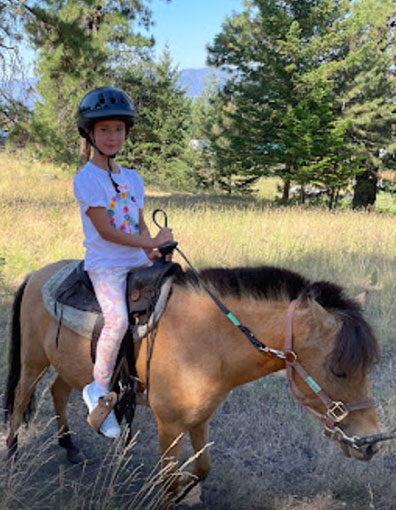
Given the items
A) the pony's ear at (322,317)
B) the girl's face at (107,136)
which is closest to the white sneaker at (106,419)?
the pony's ear at (322,317)

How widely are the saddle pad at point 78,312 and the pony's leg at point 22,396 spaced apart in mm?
593

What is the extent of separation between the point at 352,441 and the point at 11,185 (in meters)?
16.7

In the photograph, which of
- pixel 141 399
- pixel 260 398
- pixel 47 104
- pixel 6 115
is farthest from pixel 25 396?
pixel 47 104

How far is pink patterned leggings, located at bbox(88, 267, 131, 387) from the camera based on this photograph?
2.21 meters

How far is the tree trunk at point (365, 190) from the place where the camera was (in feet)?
64.3

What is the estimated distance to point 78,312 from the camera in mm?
2441

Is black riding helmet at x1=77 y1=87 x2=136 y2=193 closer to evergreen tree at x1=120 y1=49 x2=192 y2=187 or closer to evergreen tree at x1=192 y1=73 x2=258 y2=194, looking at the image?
evergreen tree at x1=192 y1=73 x2=258 y2=194

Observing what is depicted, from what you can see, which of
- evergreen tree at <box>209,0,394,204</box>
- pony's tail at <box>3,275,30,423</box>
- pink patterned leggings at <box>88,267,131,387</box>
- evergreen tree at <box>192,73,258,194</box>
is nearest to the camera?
pink patterned leggings at <box>88,267,131,387</box>

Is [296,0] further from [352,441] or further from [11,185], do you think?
[352,441]

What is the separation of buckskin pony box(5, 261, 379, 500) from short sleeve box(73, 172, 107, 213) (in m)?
0.63

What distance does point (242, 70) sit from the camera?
18.9 metres

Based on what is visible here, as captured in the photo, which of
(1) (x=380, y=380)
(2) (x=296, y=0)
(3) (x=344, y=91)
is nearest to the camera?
(1) (x=380, y=380)

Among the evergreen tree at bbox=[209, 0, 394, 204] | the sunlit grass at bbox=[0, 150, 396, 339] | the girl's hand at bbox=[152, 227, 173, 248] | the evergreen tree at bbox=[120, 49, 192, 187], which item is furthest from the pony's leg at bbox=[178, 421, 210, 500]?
the evergreen tree at bbox=[120, 49, 192, 187]

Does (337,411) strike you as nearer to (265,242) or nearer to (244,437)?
(244,437)
